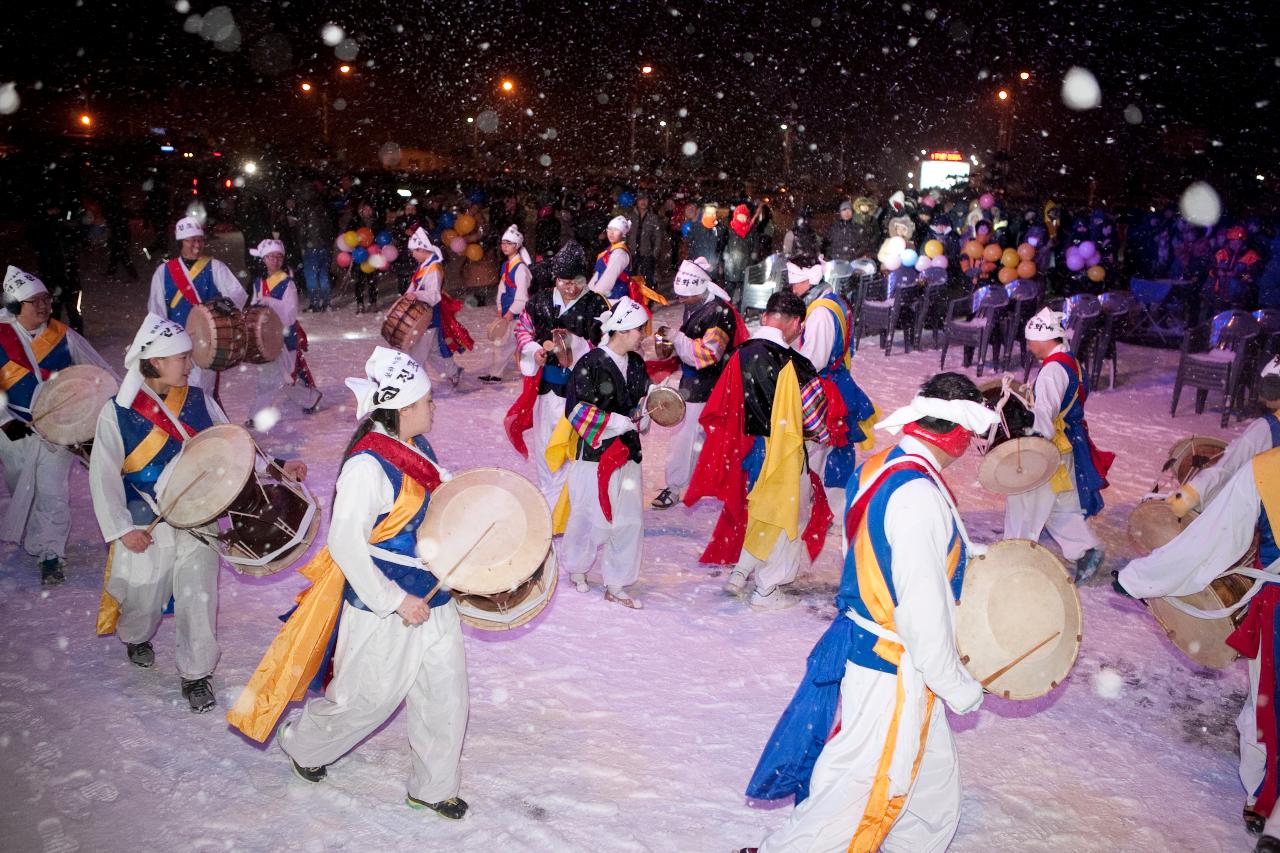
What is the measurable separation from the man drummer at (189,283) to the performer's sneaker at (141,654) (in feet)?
11.5

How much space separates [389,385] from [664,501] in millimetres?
4250

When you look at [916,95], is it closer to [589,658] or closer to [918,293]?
[918,293]

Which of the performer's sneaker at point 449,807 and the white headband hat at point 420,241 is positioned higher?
the white headband hat at point 420,241

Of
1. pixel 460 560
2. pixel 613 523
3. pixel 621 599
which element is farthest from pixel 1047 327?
pixel 460 560

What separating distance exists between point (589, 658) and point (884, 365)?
8.29 m

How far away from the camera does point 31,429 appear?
17.9 feet

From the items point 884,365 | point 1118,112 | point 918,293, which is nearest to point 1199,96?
point 1118,112

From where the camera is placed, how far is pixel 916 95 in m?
31.3

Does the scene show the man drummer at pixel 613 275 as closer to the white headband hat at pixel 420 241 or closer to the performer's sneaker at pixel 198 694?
the white headband hat at pixel 420 241

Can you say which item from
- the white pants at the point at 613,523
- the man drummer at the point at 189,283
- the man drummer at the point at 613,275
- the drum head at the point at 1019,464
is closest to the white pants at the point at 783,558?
the white pants at the point at 613,523

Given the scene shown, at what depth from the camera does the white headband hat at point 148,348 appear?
407 centimetres

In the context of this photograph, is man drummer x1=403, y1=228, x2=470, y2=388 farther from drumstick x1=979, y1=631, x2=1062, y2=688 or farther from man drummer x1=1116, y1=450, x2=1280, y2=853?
drumstick x1=979, y1=631, x2=1062, y2=688

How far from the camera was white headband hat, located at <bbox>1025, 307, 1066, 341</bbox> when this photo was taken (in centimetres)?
571

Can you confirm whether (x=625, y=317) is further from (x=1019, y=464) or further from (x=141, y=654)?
(x=141, y=654)
